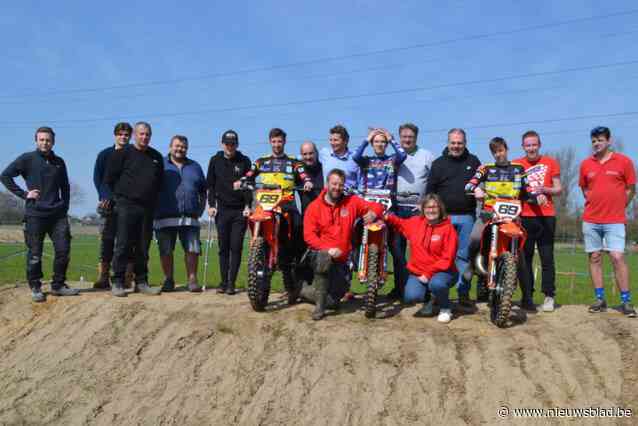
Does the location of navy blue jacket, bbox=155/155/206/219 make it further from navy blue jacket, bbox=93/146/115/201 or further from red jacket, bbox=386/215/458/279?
red jacket, bbox=386/215/458/279

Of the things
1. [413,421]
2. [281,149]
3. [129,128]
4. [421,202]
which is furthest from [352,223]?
[129,128]

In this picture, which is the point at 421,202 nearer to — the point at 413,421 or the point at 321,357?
the point at 321,357

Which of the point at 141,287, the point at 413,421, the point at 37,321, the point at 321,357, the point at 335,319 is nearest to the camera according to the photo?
the point at 413,421

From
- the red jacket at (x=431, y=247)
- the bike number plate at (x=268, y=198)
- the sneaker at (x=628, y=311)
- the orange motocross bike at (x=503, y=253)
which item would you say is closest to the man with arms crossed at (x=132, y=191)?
the bike number plate at (x=268, y=198)

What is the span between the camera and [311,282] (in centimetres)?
765

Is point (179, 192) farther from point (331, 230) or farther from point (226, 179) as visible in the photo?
point (331, 230)

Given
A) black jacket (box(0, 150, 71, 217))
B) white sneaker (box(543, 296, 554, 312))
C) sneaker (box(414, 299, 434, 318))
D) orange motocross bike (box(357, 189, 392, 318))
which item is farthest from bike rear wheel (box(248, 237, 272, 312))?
white sneaker (box(543, 296, 554, 312))

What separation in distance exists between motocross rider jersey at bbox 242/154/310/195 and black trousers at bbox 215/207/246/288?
89 centimetres

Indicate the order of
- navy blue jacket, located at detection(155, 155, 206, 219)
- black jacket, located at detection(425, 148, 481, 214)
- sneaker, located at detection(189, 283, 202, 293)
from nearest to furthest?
black jacket, located at detection(425, 148, 481, 214) → navy blue jacket, located at detection(155, 155, 206, 219) → sneaker, located at detection(189, 283, 202, 293)

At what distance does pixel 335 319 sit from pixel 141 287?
3.32m

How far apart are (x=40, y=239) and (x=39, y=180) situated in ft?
2.71

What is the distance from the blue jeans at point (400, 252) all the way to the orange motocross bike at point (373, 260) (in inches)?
20.3

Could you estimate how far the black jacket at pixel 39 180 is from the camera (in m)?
7.52

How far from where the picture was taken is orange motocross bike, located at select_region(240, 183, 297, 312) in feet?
21.8
